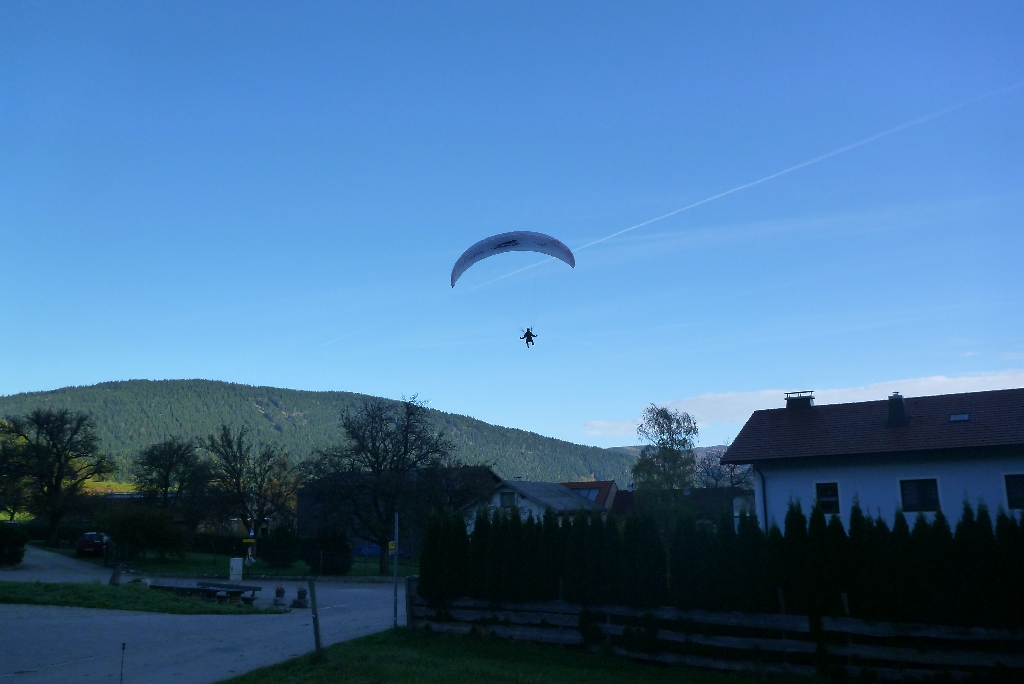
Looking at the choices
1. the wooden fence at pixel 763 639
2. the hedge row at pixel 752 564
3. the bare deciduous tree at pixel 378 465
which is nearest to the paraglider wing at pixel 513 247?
the hedge row at pixel 752 564

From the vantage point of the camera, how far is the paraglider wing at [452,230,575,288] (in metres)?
19.9

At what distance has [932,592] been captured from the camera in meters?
11.8

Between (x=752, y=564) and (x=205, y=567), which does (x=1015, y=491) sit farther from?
(x=205, y=567)

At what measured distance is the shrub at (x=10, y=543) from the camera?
122 ft

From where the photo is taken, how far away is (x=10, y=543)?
37.2 m

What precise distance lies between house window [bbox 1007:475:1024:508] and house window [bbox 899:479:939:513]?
6.92ft

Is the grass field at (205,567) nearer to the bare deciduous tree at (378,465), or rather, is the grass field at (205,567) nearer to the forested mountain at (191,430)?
the bare deciduous tree at (378,465)

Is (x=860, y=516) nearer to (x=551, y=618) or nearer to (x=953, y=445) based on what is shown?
(x=551, y=618)

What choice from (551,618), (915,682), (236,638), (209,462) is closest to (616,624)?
(551,618)

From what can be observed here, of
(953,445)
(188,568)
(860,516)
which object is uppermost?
(953,445)

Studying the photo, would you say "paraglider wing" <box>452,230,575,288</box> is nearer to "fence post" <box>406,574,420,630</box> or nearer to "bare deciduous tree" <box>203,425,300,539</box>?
"fence post" <box>406,574,420,630</box>

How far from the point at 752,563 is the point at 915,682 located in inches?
115

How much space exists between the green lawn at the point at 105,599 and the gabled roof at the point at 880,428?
18.3 meters

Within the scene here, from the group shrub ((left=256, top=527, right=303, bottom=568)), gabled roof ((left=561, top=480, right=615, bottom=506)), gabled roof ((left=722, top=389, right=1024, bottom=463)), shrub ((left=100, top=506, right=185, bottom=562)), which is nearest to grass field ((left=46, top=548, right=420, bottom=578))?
shrub ((left=256, top=527, right=303, bottom=568))
